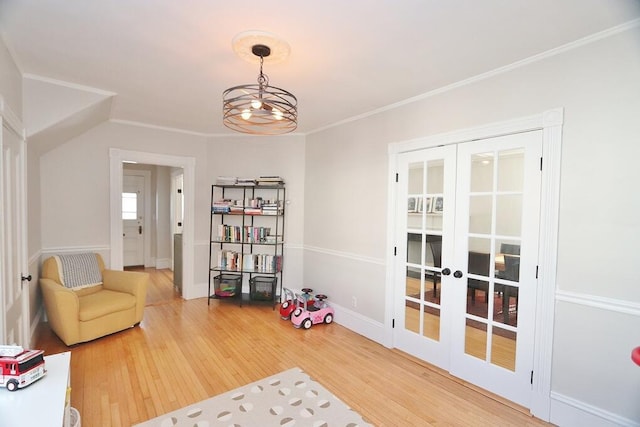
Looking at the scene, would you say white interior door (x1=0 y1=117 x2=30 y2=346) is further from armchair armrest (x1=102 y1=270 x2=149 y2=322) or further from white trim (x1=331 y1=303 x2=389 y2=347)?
white trim (x1=331 y1=303 x2=389 y2=347)

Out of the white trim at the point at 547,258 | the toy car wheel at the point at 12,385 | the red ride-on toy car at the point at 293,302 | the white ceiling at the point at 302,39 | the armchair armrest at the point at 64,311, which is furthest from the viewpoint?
the red ride-on toy car at the point at 293,302

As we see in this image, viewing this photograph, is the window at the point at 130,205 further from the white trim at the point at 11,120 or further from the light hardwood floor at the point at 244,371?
the white trim at the point at 11,120

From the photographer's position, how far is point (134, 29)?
2027 millimetres

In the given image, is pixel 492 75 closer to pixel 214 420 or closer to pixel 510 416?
pixel 510 416

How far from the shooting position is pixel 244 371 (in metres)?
2.87

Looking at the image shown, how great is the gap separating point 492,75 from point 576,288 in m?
1.72

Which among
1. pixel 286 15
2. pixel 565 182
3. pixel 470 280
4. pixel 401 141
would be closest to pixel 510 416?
pixel 470 280

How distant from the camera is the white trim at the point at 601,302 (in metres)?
1.94

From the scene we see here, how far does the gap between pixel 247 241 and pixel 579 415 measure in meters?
3.99

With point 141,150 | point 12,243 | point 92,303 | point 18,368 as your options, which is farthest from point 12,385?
point 141,150

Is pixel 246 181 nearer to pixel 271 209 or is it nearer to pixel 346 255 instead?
pixel 271 209

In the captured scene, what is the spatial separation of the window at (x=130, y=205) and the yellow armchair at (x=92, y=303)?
323 centimetres

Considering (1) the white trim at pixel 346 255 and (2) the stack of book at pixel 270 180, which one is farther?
(2) the stack of book at pixel 270 180

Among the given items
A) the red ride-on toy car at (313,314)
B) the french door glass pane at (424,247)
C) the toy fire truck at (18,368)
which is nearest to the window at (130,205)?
the red ride-on toy car at (313,314)
